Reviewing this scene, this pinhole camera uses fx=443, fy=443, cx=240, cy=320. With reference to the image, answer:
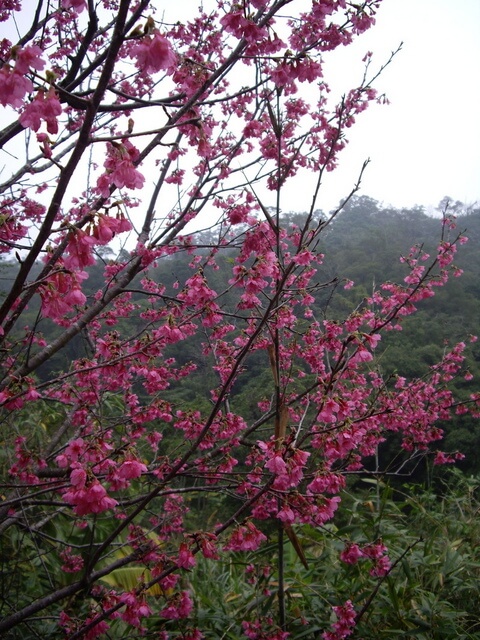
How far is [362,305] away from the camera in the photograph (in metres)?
11.1

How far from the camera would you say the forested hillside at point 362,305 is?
33.8 ft

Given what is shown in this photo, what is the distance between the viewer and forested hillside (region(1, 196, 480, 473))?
1030 cm

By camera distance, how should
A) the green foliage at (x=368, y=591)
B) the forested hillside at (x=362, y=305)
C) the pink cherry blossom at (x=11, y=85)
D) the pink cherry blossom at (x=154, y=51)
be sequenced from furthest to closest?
the forested hillside at (x=362, y=305), the green foliage at (x=368, y=591), the pink cherry blossom at (x=154, y=51), the pink cherry blossom at (x=11, y=85)

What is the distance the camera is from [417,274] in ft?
15.9

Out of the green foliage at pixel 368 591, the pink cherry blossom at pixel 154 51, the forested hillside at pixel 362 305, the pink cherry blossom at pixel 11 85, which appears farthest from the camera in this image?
the forested hillside at pixel 362 305

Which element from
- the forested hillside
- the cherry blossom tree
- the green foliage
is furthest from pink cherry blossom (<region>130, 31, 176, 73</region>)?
the forested hillside

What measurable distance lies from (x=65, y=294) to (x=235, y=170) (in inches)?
117

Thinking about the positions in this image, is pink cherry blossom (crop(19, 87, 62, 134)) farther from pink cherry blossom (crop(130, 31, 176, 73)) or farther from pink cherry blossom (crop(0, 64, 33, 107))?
pink cherry blossom (crop(130, 31, 176, 73))

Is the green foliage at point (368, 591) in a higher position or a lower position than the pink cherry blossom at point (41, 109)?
lower

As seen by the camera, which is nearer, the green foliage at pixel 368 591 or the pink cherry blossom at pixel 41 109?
the pink cherry blossom at pixel 41 109

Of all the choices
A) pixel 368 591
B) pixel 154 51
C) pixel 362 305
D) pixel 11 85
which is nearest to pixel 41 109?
pixel 11 85

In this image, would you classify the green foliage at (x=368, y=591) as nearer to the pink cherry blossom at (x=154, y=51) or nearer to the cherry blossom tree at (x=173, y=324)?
the cherry blossom tree at (x=173, y=324)

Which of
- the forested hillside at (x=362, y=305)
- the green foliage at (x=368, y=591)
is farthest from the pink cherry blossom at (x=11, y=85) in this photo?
the forested hillside at (x=362, y=305)

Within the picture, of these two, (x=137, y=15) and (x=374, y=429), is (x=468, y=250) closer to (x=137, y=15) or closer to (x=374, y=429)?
(x=374, y=429)
